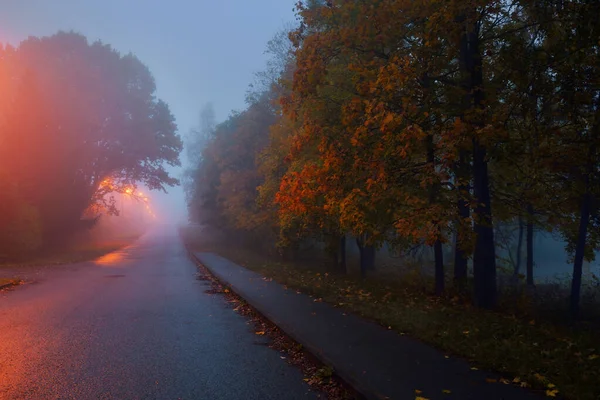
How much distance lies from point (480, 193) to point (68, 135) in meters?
28.7

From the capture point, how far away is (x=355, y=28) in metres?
9.75

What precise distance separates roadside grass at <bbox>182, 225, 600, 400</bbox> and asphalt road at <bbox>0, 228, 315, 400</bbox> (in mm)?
2478

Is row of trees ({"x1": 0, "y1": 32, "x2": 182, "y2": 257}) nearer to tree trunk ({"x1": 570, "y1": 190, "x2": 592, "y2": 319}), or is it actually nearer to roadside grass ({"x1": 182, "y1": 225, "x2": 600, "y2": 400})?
roadside grass ({"x1": 182, "y1": 225, "x2": 600, "y2": 400})

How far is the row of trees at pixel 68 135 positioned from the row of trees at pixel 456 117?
20612mm

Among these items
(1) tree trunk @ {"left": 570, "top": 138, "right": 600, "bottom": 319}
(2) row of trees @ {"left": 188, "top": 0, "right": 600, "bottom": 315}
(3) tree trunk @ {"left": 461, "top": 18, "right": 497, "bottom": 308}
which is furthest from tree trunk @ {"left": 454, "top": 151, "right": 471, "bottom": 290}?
(1) tree trunk @ {"left": 570, "top": 138, "right": 600, "bottom": 319}

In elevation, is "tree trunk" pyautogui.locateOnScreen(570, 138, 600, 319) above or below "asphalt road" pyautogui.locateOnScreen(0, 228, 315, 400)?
above

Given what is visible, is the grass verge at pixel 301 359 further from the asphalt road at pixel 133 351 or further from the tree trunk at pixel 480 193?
the tree trunk at pixel 480 193

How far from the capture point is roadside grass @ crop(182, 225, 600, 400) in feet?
16.1

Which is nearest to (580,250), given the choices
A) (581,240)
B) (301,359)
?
(581,240)

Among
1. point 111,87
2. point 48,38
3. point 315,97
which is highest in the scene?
point 48,38

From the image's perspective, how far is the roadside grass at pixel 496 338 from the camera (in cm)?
491

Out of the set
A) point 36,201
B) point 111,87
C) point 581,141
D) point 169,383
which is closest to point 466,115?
point 581,141

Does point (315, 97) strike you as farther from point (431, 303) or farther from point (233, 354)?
point (233, 354)

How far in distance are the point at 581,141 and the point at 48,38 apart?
→ 37.1m
